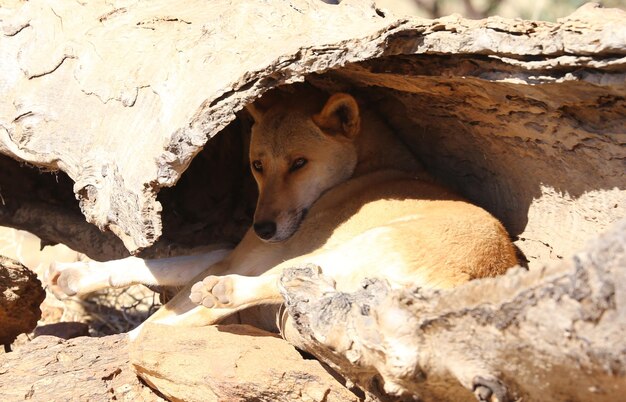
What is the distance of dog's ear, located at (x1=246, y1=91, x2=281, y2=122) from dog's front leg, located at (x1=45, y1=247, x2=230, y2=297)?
83 cm

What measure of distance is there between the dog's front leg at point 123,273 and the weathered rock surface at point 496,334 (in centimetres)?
163

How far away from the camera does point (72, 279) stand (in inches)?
164

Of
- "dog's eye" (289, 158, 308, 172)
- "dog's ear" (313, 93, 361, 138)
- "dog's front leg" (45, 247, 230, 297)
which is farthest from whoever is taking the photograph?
"dog's eye" (289, 158, 308, 172)

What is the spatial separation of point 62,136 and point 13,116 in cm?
37

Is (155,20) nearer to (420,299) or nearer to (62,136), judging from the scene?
(62,136)

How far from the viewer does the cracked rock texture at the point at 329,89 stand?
298 centimetres

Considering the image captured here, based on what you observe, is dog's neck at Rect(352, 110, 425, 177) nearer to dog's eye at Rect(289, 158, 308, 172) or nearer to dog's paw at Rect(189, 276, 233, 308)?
dog's eye at Rect(289, 158, 308, 172)

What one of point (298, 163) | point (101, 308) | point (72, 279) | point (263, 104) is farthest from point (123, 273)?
point (101, 308)

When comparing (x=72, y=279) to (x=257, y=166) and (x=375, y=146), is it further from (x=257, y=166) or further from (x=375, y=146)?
(x=375, y=146)

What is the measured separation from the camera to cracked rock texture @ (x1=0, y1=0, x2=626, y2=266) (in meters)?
2.98

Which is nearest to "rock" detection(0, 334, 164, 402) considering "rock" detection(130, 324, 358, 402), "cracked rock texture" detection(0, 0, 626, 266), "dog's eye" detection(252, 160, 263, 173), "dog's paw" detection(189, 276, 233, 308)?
"rock" detection(130, 324, 358, 402)

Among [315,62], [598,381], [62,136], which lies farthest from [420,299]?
[62,136]

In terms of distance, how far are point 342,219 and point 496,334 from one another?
193 cm

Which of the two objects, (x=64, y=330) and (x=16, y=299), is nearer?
(x=16, y=299)
